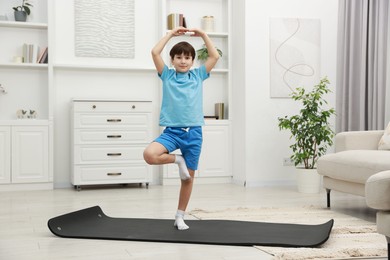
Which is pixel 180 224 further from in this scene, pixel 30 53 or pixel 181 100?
pixel 30 53

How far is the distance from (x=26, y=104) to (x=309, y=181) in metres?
2.93

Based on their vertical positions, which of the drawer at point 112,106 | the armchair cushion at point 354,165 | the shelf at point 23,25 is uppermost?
the shelf at point 23,25

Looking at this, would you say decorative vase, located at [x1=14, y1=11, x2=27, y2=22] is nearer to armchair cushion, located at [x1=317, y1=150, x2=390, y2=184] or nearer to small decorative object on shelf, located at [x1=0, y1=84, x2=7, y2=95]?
small decorative object on shelf, located at [x1=0, y1=84, x2=7, y2=95]

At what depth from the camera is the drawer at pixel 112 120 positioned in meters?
5.38

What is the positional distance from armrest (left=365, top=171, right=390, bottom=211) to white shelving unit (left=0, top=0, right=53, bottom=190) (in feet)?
12.0

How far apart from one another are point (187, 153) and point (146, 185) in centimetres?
251

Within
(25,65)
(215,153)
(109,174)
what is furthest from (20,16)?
(215,153)

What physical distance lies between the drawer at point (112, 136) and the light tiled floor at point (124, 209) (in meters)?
0.49

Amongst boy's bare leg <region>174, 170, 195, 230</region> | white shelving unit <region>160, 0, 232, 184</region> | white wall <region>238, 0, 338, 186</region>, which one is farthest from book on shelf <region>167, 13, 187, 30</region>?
boy's bare leg <region>174, 170, 195, 230</region>

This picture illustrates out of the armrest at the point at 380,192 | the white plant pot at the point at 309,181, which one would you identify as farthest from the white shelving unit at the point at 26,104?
the armrest at the point at 380,192

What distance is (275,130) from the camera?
582 centimetres

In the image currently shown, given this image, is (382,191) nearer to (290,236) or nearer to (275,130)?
(290,236)

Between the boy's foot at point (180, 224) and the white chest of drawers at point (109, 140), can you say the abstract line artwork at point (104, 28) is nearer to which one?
the white chest of drawers at point (109, 140)

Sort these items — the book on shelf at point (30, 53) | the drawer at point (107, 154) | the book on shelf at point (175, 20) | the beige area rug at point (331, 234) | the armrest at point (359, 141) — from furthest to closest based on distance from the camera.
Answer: the book on shelf at point (175, 20) < the book on shelf at point (30, 53) < the drawer at point (107, 154) < the armrest at point (359, 141) < the beige area rug at point (331, 234)
